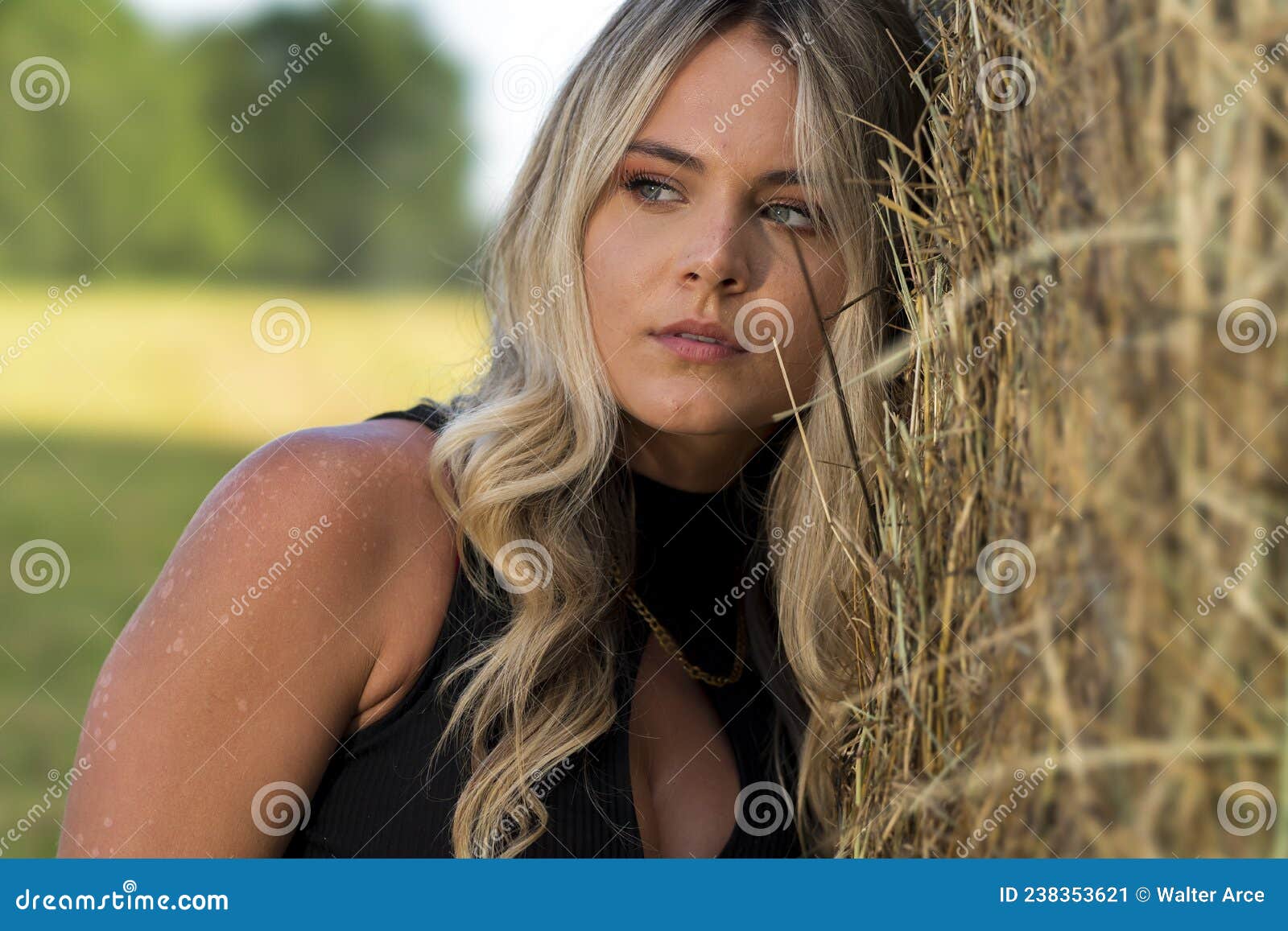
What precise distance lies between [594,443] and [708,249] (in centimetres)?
31

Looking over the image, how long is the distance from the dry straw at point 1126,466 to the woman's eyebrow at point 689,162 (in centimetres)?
44

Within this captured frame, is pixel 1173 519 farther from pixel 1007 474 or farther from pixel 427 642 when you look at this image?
pixel 427 642

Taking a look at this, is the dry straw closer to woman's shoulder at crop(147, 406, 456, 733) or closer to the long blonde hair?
the long blonde hair

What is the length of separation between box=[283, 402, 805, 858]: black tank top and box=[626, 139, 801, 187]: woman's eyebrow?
1.50ft

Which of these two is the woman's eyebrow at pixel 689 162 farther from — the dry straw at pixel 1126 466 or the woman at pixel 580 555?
the dry straw at pixel 1126 466

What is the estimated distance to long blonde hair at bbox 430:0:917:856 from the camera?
145 centimetres

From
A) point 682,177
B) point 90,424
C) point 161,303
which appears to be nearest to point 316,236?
point 161,303

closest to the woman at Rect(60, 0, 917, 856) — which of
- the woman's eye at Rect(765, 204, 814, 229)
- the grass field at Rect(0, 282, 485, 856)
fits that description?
the woman's eye at Rect(765, 204, 814, 229)

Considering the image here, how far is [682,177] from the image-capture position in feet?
4.92

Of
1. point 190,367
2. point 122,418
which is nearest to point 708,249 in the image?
point 122,418

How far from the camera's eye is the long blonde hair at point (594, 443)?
1.45 meters

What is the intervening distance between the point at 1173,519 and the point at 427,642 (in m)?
0.99

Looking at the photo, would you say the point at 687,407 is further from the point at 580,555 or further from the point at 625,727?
the point at 625,727

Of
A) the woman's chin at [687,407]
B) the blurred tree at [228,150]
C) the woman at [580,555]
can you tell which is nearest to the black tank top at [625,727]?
the woman at [580,555]
